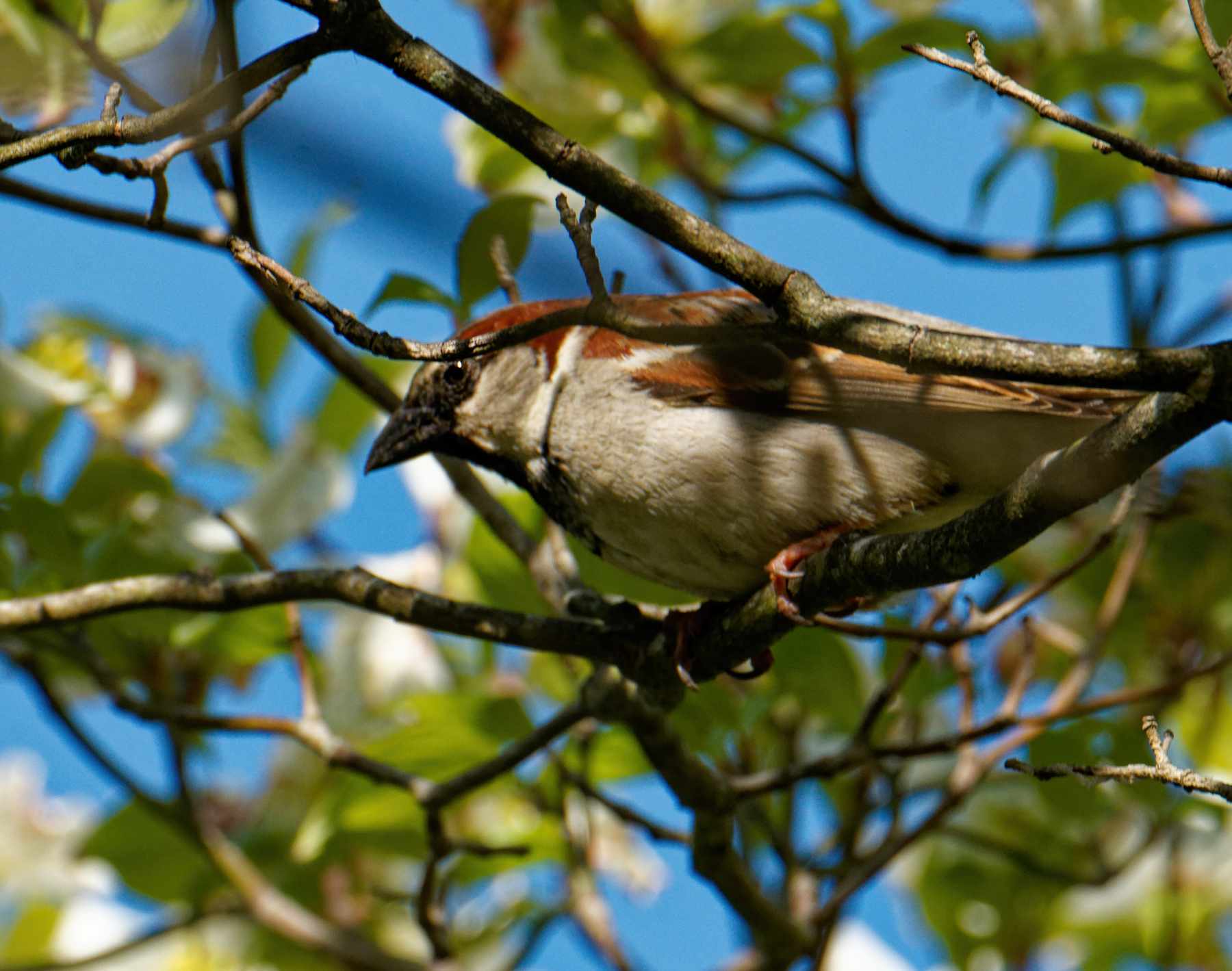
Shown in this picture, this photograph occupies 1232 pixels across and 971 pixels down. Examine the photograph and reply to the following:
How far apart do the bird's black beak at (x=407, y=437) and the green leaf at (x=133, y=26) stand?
40.6 inches

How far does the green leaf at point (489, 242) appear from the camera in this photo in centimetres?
279

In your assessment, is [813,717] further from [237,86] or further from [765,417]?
[237,86]

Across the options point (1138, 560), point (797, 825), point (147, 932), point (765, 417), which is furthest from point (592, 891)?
point (1138, 560)

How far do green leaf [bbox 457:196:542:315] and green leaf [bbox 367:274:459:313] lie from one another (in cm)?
8

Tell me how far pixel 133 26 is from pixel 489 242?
2.91ft

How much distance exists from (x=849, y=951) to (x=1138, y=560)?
161 centimetres

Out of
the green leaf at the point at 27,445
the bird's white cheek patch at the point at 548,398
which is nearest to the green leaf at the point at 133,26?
the green leaf at the point at 27,445

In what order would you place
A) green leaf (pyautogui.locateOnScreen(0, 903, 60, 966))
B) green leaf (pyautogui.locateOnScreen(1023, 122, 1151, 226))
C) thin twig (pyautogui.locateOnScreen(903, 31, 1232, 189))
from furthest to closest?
1. green leaf (pyautogui.locateOnScreen(0, 903, 60, 966))
2. green leaf (pyautogui.locateOnScreen(1023, 122, 1151, 226))
3. thin twig (pyautogui.locateOnScreen(903, 31, 1232, 189))

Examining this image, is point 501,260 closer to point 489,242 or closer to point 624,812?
point 489,242

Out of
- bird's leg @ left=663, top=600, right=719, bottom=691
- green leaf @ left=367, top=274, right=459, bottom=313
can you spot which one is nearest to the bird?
bird's leg @ left=663, top=600, right=719, bottom=691

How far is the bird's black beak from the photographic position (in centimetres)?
315

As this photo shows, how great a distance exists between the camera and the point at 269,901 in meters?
3.24

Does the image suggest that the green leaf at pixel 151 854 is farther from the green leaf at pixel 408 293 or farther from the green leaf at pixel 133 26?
the green leaf at pixel 133 26

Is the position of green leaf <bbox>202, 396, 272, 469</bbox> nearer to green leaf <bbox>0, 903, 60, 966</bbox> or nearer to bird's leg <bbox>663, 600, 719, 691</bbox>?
green leaf <bbox>0, 903, 60, 966</bbox>
